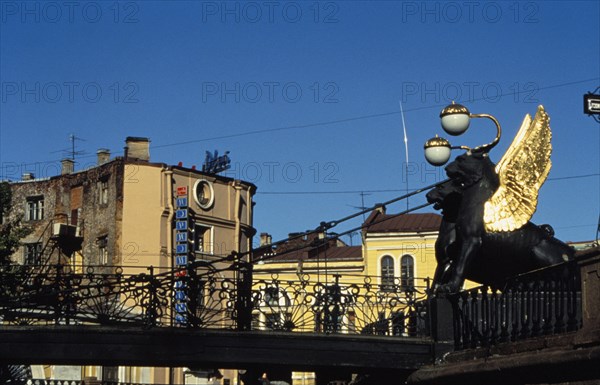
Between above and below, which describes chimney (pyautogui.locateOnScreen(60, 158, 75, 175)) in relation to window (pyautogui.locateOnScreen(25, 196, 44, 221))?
above

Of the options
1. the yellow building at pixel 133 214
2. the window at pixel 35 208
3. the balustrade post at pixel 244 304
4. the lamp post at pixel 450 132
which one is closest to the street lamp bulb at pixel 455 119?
the lamp post at pixel 450 132

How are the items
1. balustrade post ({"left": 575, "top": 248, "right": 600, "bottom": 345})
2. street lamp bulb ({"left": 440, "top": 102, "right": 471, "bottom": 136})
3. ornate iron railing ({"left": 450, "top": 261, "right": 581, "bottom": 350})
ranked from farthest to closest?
street lamp bulb ({"left": 440, "top": 102, "right": 471, "bottom": 136}) < ornate iron railing ({"left": 450, "top": 261, "right": 581, "bottom": 350}) < balustrade post ({"left": 575, "top": 248, "right": 600, "bottom": 345})

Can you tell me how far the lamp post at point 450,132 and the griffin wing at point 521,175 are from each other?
0.40 m

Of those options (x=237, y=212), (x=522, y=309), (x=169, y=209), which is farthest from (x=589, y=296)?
(x=237, y=212)

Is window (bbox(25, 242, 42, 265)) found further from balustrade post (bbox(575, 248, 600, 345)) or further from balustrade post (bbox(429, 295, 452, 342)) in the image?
balustrade post (bbox(575, 248, 600, 345))

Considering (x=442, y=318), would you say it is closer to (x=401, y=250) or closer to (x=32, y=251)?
(x=401, y=250)

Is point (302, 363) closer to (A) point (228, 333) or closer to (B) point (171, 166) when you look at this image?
(A) point (228, 333)

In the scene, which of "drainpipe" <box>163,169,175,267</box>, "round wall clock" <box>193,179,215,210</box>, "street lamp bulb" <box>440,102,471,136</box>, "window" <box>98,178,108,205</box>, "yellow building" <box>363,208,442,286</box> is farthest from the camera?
"yellow building" <box>363,208,442,286</box>

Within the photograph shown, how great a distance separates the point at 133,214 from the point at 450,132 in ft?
122

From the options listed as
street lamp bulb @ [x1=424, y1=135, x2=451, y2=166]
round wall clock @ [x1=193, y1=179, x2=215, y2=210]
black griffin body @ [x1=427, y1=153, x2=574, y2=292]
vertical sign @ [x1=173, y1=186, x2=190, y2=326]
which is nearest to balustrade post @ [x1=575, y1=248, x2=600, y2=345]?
black griffin body @ [x1=427, y1=153, x2=574, y2=292]

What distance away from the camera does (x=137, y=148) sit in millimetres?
52562

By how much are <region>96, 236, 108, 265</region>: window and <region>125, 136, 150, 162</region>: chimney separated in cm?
429

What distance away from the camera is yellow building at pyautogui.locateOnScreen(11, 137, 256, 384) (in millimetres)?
50000

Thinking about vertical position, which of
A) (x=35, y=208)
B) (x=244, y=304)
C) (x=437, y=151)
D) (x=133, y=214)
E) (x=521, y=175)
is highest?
(x=35, y=208)
